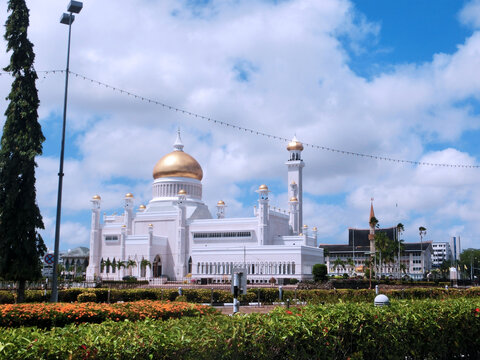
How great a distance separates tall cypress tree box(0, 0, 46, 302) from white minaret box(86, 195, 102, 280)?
49256 mm

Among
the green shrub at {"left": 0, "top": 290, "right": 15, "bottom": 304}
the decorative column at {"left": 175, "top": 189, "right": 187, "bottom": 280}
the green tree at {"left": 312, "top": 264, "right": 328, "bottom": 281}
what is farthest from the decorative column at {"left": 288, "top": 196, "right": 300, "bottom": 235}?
the green shrub at {"left": 0, "top": 290, "right": 15, "bottom": 304}

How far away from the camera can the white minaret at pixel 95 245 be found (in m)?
69.9

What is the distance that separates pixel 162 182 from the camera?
2852 inches

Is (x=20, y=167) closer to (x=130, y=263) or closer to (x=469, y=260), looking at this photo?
(x=130, y=263)

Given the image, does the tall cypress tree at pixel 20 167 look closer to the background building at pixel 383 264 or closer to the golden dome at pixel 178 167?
the golden dome at pixel 178 167

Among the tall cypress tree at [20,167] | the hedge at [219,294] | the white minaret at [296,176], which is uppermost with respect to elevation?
the white minaret at [296,176]

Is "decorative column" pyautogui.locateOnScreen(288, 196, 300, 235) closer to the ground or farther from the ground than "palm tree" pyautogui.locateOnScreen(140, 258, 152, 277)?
farther from the ground

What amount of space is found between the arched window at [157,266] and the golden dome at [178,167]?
12.5 meters

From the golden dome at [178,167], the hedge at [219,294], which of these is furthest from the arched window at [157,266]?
the hedge at [219,294]

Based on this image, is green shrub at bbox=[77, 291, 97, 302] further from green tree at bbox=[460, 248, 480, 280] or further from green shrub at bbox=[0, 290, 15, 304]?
green tree at bbox=[460, 248, 480, 280]

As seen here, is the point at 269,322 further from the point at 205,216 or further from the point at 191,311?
the point at 205,216

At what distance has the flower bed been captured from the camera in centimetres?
1210

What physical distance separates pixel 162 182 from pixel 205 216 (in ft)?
26.4

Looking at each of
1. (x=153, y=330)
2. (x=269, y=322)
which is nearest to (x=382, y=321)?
(x=269, y=322)
